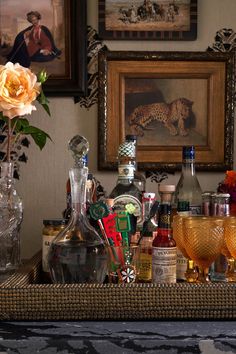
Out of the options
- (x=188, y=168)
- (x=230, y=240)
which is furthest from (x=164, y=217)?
(x=188, y=168)

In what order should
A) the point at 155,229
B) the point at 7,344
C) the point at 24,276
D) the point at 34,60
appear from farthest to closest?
the point at 34,60, the point at 155,229, the point at 24,276, the point at 7,344

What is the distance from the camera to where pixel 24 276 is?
1003mm

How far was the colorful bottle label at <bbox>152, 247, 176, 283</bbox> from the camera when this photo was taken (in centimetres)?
101

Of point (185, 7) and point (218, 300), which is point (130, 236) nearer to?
point (218, 300)

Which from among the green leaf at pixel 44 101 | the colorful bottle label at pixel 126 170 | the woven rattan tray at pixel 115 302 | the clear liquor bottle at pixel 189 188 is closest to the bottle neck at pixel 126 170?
the colorful bottle label at pixel 126 170

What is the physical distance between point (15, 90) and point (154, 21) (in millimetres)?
514

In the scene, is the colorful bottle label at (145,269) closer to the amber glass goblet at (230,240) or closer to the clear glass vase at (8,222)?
the amber glass goblet at (230,240)

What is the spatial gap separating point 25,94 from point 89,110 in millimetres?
347

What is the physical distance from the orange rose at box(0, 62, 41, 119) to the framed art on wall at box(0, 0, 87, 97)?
29cm

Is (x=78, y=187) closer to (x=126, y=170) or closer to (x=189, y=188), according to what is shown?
(x=126, y=170)

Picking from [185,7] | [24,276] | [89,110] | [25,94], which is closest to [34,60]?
[89,110]

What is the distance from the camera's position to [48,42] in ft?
4.83

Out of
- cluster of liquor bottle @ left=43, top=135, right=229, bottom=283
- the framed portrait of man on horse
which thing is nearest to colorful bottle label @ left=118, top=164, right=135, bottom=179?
cluster of liquor bottle @ left=43, top=135, right=229, bottom=283

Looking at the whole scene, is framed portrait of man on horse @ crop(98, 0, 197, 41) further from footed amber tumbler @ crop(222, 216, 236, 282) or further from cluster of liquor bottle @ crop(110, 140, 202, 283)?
footed amber tumbler @ crop(222, 216, 236, 282)
